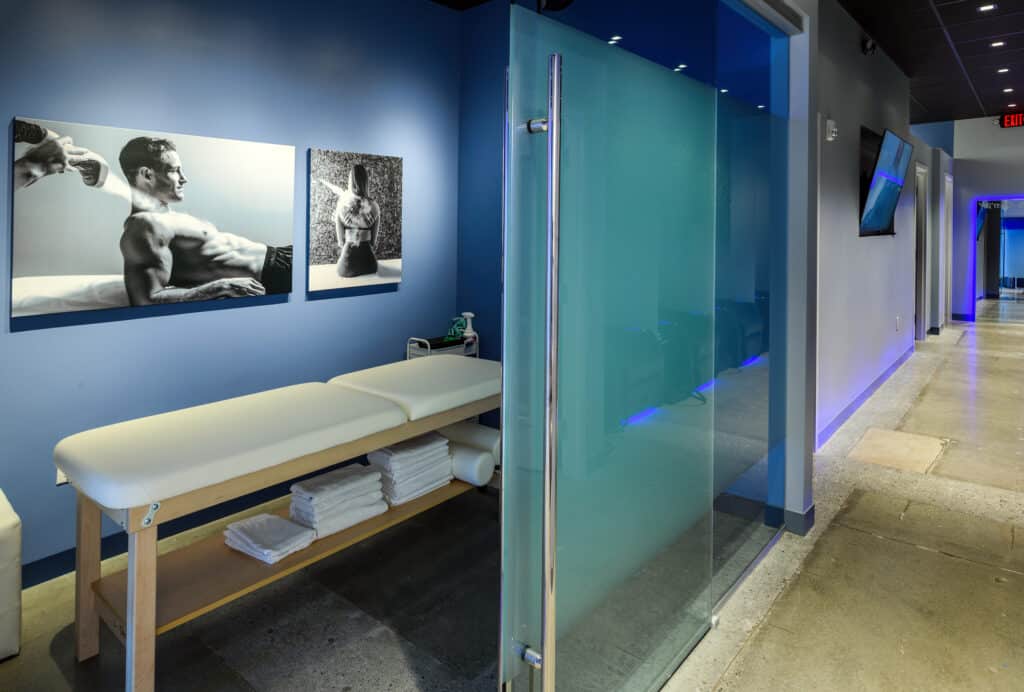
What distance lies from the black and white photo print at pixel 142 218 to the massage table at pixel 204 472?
0.95 m

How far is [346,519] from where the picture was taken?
7.76 feet

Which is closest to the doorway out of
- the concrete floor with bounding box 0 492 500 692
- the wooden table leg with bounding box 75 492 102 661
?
the concrete floor with bounding box 0 492 500 692

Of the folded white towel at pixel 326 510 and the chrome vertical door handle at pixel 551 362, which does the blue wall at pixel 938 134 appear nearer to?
the folded white towel at pixel 326 510

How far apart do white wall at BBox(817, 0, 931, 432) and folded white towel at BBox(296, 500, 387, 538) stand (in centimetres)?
316

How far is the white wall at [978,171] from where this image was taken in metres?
9.75

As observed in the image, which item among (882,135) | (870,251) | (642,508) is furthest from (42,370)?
(882,135)

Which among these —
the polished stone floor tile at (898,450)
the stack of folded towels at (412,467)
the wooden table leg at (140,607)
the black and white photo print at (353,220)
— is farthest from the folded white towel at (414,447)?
the polished stone floor tile at (898,450)

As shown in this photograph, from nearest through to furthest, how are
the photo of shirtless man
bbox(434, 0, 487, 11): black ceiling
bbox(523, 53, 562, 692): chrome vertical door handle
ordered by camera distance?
bbox(523, 53, 562, 692): chrome vertical door handle, the photo of shirtless man, bbox(434, 0, 487, 11): black ceiling

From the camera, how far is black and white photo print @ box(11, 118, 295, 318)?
258cm

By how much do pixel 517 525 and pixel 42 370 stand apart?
2.22 meters

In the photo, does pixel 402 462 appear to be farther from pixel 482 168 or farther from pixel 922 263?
pixel 922 263

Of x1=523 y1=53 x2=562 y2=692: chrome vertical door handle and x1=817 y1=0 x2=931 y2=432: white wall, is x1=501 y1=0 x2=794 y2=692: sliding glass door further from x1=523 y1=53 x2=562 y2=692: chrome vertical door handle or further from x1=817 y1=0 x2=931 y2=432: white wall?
x1=817 y1=0 x2=931 y2=432: white wall

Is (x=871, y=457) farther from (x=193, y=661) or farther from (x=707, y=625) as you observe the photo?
(x=193, y=661)

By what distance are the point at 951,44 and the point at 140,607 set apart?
6.72 metres
